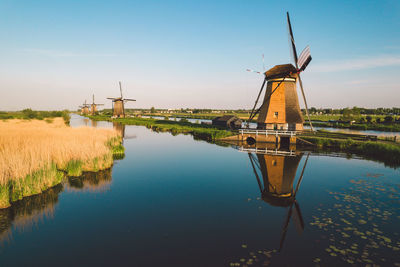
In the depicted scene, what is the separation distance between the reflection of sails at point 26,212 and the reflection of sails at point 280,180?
8.89 metres

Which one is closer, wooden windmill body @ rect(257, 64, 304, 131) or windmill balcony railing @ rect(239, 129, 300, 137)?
windmill balcony railing @ rect(239, 129, 300, 137)

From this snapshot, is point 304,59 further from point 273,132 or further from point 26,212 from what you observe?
point 26,212

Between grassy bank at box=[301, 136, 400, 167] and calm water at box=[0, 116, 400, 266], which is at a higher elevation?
grassy bank at box=[301, 136, 400, 167]

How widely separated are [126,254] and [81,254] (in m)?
1.32

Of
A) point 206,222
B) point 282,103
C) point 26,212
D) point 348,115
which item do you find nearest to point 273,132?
point 282,103

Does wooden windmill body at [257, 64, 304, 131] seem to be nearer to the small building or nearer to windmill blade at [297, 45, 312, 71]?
windmill blade at [297, 45, 312, 71]

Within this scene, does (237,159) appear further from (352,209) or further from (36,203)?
(36,203)

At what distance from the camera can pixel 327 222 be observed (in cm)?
759

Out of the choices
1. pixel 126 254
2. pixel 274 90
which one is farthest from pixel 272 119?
pixel 126 254

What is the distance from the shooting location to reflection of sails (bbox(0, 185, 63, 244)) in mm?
6869

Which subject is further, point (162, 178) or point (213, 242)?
point (162, 178)

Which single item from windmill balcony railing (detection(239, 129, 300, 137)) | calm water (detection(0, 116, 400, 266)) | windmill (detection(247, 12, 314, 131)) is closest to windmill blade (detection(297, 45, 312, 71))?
windmill (detection(247, 12, 314, 131))

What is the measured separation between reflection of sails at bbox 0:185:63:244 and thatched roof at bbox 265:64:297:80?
26.9 metres

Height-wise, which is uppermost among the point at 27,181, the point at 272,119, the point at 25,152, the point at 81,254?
Answer: the point at 272,119
